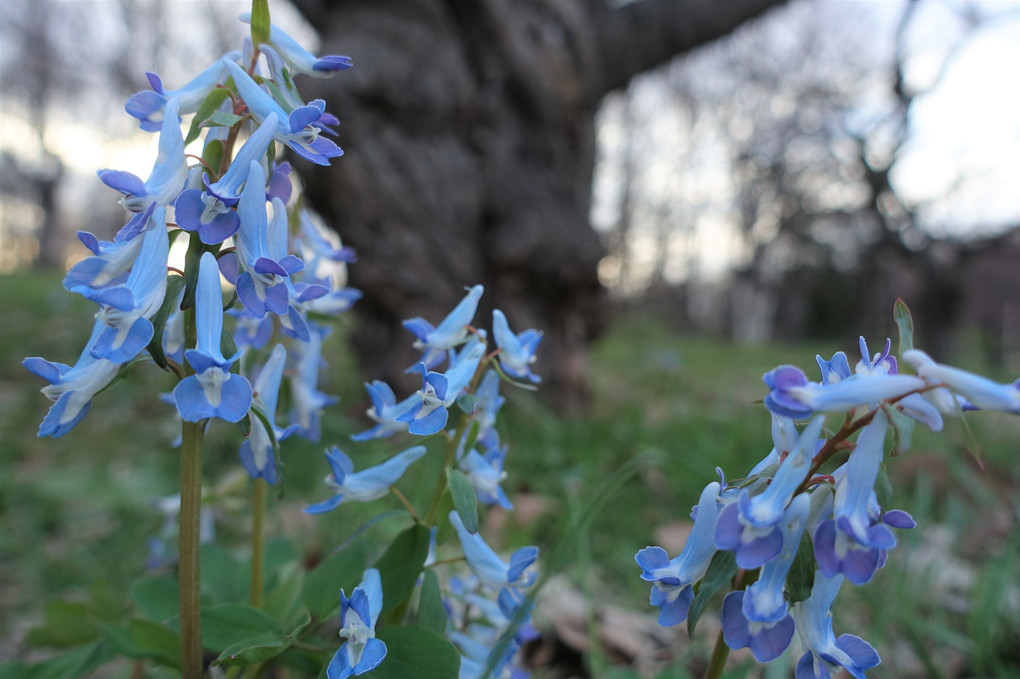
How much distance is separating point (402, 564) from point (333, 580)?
0.15 meters

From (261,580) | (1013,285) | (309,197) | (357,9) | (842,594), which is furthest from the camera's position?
(1013,285)

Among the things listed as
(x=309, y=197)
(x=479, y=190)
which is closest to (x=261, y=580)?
(x=309, y=197)

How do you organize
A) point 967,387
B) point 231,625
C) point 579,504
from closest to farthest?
point 967,387 → point 231,625 → point 579,504

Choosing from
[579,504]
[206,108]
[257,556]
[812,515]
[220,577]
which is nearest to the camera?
[812,515]

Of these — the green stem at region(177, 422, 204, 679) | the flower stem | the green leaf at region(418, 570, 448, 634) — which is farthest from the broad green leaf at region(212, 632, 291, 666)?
the flower stem

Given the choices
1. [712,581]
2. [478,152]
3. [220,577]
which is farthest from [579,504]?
[478,152]

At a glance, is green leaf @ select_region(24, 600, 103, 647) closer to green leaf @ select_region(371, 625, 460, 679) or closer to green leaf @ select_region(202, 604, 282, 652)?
Answer: green leaf @ select_region(202, 604, 282, 652)

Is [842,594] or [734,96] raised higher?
[842,594]

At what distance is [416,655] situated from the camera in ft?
2.60

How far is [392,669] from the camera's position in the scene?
801 millimetres

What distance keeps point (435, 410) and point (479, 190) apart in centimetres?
279

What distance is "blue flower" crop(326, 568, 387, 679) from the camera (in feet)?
2.34

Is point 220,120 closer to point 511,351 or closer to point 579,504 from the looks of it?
point 511,351

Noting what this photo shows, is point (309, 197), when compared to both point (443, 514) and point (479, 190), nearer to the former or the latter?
point (479, 190)
